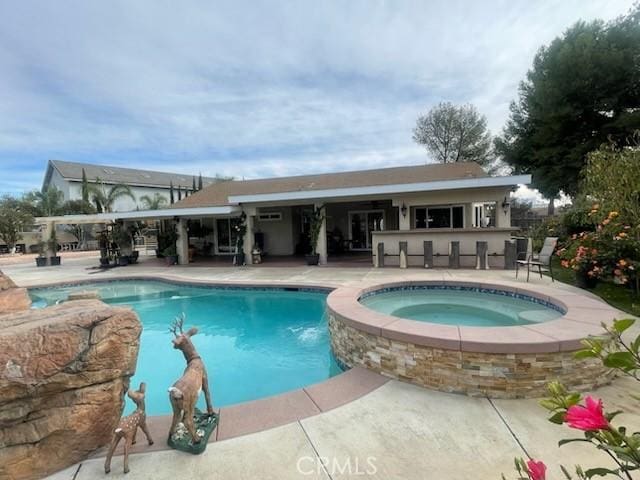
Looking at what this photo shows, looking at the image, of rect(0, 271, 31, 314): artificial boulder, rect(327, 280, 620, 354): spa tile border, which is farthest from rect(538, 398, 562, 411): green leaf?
rect(0, 271, 31, 314): artificial boulder

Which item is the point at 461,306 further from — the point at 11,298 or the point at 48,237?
the point at 48,237

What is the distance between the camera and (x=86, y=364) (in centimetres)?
257

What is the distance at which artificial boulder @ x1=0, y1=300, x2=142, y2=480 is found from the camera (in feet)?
7.78

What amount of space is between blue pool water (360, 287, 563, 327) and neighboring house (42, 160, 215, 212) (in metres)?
28.1

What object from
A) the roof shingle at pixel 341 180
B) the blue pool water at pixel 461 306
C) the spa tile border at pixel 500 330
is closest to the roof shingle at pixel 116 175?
the roof shingle at pixel 341 180

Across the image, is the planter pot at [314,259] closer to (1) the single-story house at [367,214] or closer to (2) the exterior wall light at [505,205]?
(1) the single-story house at [367,214]

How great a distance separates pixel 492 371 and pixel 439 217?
492 inches

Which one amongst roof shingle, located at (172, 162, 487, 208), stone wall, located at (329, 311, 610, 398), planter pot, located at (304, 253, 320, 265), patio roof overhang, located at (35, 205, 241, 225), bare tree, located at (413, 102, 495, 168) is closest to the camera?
stone wall, located at (329, 311, 610, 398)

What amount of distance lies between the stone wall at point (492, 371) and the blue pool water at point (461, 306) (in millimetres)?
2067

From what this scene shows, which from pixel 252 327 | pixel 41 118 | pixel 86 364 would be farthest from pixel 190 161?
pixel 86 364

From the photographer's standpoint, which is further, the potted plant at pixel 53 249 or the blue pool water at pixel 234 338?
the potted plant at pixel 53 249

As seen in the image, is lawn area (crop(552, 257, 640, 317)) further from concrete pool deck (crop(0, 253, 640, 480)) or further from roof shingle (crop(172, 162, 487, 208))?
roof shingle (crop(172, 162, 487, 208))

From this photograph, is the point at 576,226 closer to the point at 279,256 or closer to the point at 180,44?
the point at 279,256

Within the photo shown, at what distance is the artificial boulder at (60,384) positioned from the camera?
93.4 inches
